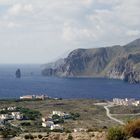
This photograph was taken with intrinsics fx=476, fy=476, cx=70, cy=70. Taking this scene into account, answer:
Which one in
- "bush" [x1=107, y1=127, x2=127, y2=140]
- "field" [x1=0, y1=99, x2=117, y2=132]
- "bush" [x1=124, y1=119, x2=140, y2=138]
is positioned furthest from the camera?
"field" [x1=0, y1=99, x2=117, y2=132]

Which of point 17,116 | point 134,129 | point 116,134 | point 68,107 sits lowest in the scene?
point 68,107

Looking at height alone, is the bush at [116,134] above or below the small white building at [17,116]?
above

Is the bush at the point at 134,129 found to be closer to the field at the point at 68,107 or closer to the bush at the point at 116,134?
the bush at the point at 116,134

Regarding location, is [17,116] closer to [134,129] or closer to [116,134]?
[134,129]

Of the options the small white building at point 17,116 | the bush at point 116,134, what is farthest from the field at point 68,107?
the bush at point 116,134

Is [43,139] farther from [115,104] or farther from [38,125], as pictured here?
[115,104]

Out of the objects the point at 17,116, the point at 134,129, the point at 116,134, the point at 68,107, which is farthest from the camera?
the point at 68,107

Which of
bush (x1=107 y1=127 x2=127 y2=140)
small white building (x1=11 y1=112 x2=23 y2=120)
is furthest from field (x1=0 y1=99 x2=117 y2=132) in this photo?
bush (x1=107 y1=127 x2=127 y2=140)

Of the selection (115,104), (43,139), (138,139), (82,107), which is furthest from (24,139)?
(115,104)

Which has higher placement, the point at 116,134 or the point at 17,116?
the point at 116,134

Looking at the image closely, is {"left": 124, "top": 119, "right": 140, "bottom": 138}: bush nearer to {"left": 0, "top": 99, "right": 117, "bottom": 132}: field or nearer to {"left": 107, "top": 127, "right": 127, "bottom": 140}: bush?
{"left": 107, "top": 127, "right": 127, "bottom": 140}: bush

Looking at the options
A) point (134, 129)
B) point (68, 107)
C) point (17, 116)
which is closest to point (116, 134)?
point (134, 129)
